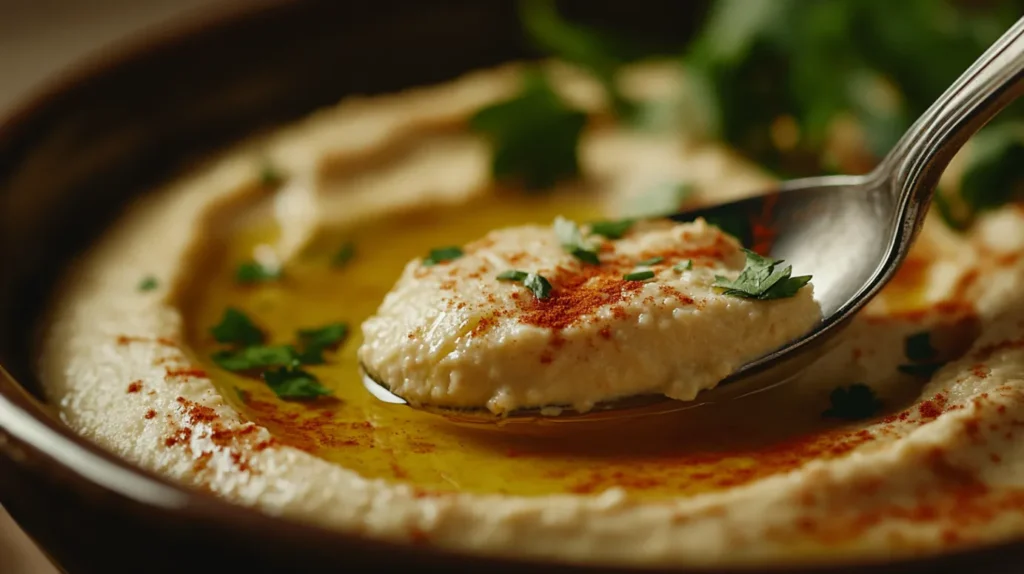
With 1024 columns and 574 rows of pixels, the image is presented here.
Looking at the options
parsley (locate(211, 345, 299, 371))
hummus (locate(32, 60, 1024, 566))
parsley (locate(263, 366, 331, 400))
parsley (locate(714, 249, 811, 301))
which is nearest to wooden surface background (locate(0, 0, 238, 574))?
hummus (locate(32, 60, 1024, 566))

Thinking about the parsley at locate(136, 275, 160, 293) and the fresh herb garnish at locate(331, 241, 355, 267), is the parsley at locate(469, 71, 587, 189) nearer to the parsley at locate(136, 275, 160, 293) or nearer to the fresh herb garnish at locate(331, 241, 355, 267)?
the fresh herb garnish at locate(331, 241, 355, 267)

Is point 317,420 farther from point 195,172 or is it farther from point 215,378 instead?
point 195,172

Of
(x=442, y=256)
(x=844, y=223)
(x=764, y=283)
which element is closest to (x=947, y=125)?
(x=844, y=223)

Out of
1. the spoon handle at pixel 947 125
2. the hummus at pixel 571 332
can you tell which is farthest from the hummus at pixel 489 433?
the spoon handle at pixel 947 125

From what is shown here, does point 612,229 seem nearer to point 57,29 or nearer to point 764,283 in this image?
point 764,283

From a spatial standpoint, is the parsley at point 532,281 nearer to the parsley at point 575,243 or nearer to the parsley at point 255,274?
the parsley at point 575,243
